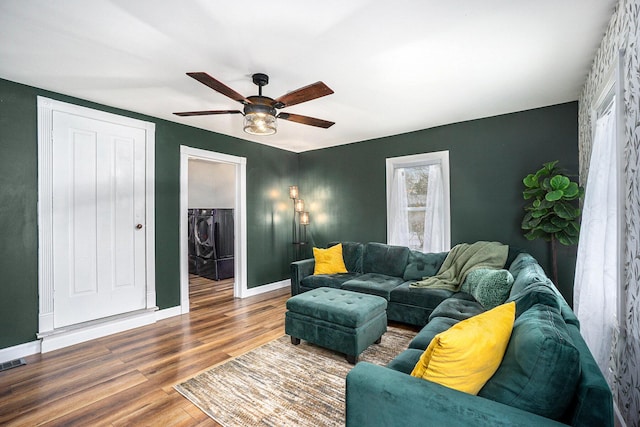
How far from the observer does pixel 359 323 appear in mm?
2576

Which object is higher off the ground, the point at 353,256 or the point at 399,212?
the point at 399,212

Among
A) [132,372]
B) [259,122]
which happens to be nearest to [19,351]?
[132,372]

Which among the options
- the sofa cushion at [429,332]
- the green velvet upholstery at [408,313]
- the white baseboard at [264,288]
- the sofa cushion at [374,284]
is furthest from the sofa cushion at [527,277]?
the white baseboard at [264,288]

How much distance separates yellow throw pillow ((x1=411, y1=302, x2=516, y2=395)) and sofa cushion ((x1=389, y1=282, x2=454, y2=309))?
2012 mm

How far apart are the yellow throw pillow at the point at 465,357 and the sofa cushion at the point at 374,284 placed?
2.30 metres

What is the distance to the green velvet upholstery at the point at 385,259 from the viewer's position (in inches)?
163

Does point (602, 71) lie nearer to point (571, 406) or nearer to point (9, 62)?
point (571, 406)

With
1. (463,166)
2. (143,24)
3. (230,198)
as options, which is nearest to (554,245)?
(463,166)

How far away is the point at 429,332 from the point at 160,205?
11.5 ft

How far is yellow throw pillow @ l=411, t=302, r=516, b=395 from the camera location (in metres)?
1.15

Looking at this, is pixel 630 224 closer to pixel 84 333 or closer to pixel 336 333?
pixel 336 333

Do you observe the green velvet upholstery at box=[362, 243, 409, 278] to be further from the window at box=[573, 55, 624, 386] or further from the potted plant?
the window at box=[573, 55, 624, 386]

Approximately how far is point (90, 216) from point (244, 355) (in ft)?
7.55

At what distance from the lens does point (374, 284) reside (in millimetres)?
3703
